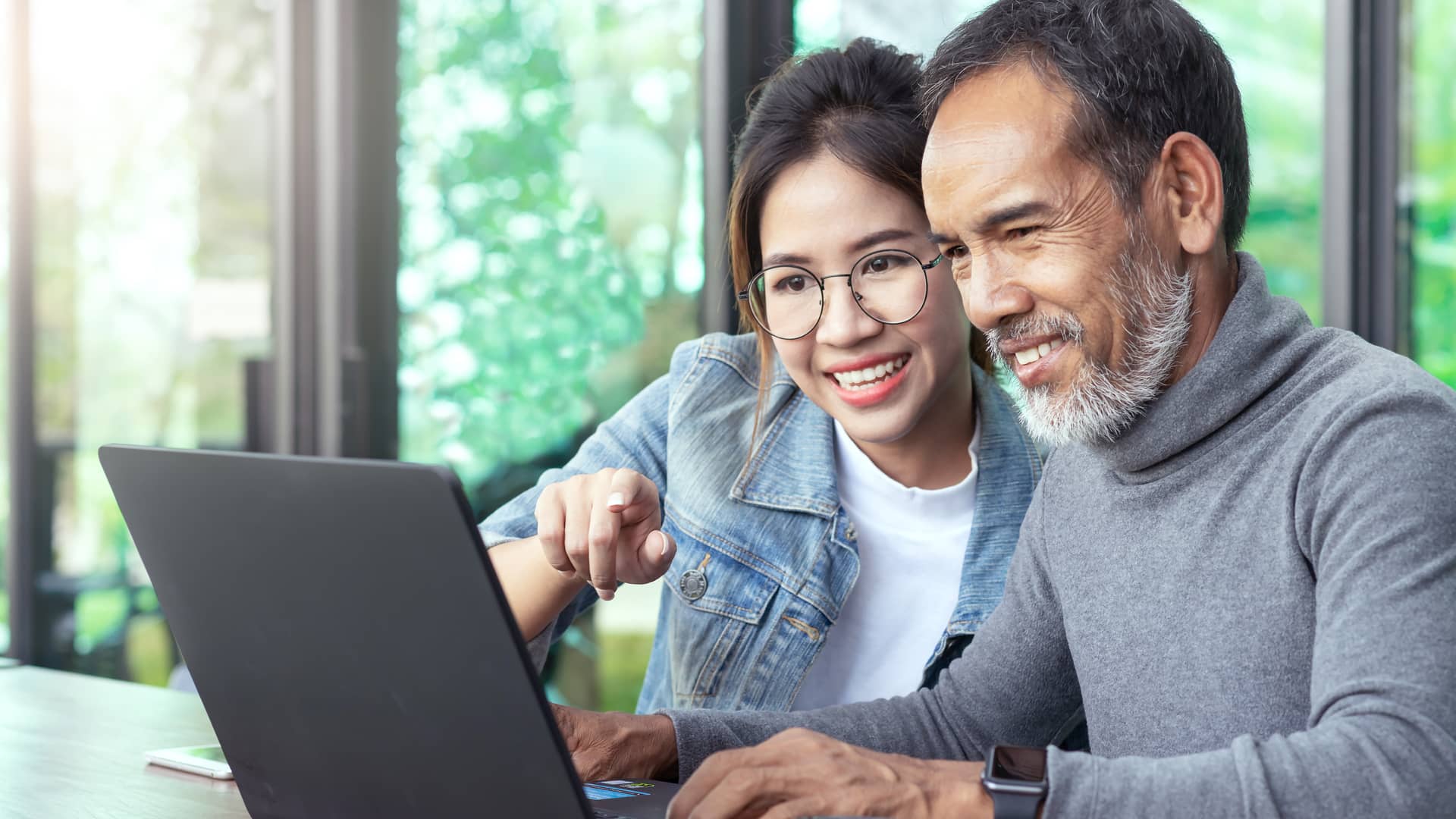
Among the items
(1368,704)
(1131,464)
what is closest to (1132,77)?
(1131,464)

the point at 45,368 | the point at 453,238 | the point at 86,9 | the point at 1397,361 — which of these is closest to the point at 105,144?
the point at 86,9

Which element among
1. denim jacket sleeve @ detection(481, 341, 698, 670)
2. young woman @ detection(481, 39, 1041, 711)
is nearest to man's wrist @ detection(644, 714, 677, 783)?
young woman @ detection(481, 39, 1041, 711)

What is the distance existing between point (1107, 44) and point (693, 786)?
73 cm

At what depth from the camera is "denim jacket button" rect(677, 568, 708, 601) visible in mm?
1689

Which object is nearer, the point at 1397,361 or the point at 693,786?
the point at 693,786

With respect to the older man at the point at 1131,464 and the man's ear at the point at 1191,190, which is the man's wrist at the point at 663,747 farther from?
the man's ear at the point at 1191,190

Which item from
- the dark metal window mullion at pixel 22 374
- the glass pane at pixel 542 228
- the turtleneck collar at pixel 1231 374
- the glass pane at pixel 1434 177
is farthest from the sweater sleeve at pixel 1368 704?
the dark metal window mullion at pixel 22 374

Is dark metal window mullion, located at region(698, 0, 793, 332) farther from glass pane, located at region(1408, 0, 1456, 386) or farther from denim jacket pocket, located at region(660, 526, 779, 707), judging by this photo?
denim jacket pocket, located at region(660, 526, 779, 707)

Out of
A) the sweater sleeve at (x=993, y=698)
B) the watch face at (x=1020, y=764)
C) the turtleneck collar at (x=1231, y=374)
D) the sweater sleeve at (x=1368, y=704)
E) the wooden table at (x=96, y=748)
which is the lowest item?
the wooden table at (x=96, y=748)

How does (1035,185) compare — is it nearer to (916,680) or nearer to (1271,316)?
(1271,316)

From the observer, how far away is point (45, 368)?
4043 millimetres

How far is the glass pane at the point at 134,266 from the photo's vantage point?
4023mm

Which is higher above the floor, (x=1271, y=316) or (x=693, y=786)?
(x=1271, y=316)

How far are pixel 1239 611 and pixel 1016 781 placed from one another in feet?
1.07
